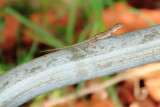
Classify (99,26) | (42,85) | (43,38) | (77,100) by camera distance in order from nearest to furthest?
(42,85) → (99,26) → (77,100) → (43,38)

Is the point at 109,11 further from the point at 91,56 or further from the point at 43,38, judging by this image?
the point at 91,56

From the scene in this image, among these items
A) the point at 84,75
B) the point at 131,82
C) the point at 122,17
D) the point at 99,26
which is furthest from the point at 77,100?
the point at 84,75

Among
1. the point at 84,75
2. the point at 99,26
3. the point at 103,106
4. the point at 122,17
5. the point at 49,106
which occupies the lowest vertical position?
the point at 84,75

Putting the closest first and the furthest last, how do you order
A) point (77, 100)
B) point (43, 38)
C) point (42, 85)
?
point (42, 85) → point (77, 100) → point (43, 38)

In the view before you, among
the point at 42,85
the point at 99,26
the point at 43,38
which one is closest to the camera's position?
the point at 42,85

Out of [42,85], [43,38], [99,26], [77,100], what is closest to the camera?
[42,85]

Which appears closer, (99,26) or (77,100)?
(99,26)

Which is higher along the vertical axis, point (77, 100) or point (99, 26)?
point (99, 26)

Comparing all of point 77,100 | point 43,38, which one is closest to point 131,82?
point 77,100

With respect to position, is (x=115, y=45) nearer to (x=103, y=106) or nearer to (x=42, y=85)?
(x=42, y=85)
